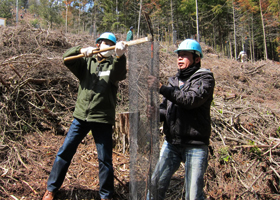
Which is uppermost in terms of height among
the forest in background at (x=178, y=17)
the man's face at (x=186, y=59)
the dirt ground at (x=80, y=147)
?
the forest in background at (x=178, y=17)

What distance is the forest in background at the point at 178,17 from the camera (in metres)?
21.7

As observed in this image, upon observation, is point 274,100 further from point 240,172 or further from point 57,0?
point 57,0

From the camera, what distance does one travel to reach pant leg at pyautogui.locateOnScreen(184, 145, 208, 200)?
1718mm

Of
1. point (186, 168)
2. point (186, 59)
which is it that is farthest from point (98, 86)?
point (186, 168)

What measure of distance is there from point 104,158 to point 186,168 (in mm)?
949

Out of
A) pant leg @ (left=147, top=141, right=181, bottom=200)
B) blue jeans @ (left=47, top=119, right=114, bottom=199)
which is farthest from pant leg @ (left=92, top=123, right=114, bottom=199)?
pant leg @ (left=147, top=141, right=181, bottom=200)

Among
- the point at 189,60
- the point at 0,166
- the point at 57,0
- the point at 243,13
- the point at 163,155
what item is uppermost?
the point at 57,0

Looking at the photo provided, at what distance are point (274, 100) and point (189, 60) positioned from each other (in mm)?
6608

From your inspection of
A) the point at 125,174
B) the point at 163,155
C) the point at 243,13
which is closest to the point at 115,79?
the point at 163,155

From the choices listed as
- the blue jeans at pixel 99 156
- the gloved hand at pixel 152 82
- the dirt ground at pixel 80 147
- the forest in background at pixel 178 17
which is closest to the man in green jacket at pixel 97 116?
the blue jeans at pixel 99 156

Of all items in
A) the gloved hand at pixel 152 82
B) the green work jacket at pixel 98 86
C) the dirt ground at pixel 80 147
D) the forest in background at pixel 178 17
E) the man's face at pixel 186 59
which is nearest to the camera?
the gloved hand at pixel 152 82

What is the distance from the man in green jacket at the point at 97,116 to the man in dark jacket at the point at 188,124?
2.17ft

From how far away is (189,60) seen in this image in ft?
6.23

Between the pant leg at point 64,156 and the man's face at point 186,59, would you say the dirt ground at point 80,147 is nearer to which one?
the pant leg at point 64,156
